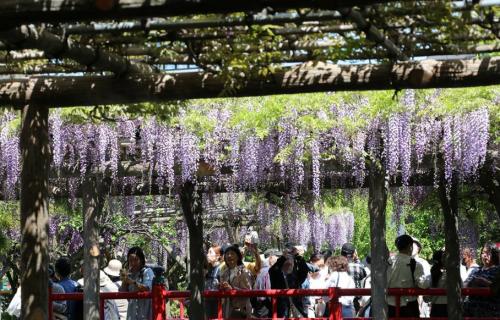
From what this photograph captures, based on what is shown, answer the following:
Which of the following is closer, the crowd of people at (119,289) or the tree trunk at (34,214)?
the tree trunk at (34,214)

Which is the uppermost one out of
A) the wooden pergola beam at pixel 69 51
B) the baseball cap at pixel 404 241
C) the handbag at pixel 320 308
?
the wooden pergola beam at pixel 69 51

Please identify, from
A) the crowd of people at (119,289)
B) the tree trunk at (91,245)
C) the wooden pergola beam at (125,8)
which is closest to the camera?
the wooden pergola beam at (125,8)

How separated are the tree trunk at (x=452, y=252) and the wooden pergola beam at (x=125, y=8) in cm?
614

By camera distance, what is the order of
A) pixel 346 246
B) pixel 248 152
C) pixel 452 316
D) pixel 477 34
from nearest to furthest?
pixel 477 34 → pixel 452 316 → pixel 248 152 → pixel 346 246

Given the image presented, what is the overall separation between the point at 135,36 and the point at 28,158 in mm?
998

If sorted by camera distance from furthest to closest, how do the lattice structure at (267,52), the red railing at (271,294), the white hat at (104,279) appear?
the white hat at (104,279) → the red railing at (271,294) → the lattice structure at (267,52)

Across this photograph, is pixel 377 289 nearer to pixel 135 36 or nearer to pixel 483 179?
pixel 483 179

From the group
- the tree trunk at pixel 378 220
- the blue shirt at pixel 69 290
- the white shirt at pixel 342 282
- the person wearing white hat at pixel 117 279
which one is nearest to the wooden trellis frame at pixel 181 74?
the tree trunk at pixel 378 220

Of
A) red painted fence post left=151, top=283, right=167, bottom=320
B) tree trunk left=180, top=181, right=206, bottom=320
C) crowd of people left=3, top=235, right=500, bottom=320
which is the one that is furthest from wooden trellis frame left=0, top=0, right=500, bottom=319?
tree trunk left=180, top=181, right=206, bottom=320

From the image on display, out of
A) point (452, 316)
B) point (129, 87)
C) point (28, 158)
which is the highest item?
point (129, 87)

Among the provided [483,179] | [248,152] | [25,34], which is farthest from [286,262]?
[25,34]

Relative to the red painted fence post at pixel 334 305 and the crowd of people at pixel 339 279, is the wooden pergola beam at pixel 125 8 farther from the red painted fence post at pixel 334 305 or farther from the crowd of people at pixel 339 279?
the red painted fence post at pixel 334 305

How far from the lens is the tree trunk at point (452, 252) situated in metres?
9.81

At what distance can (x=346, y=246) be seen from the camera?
13383mm
